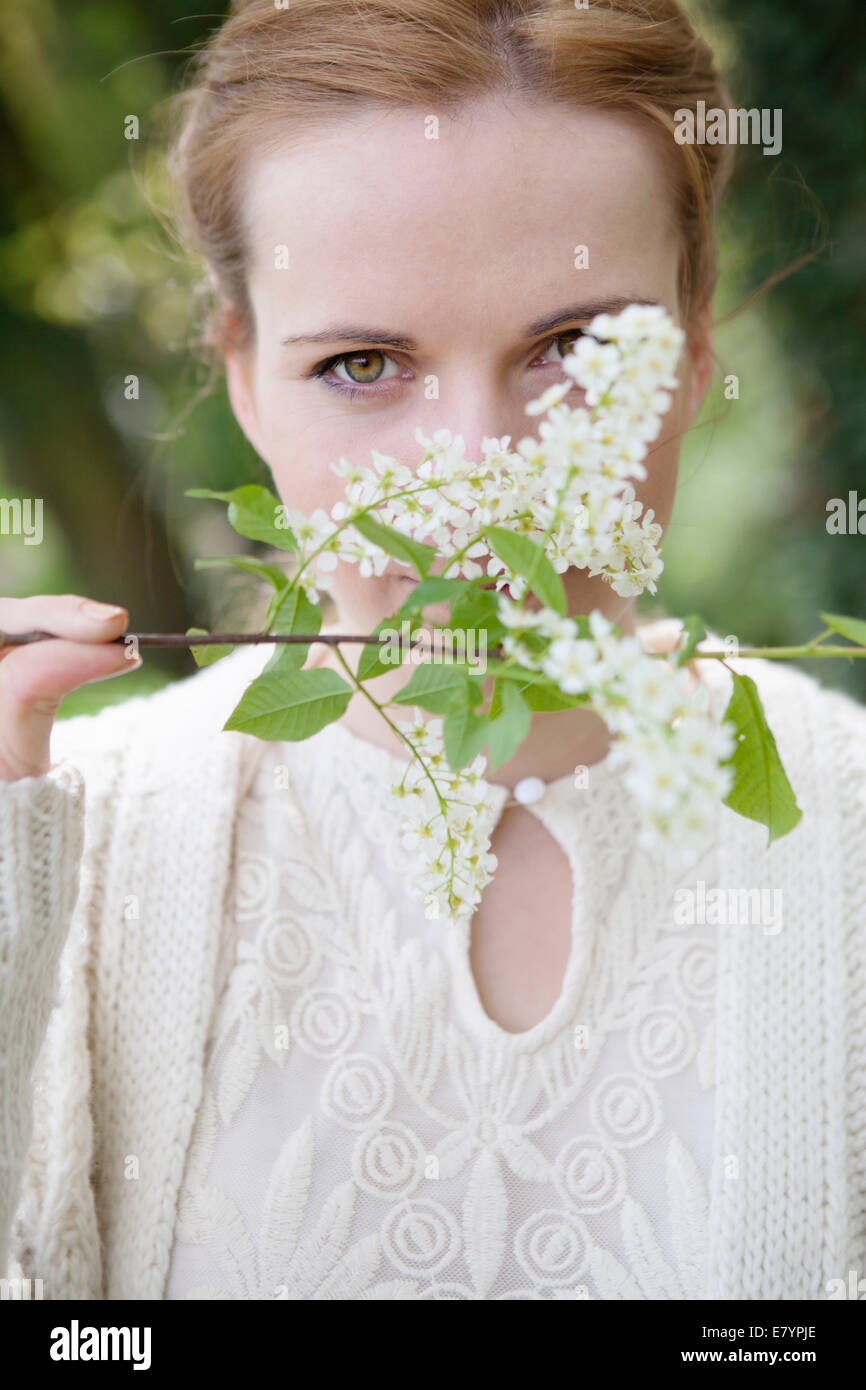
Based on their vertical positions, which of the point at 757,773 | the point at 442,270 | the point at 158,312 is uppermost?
the point at 158,312

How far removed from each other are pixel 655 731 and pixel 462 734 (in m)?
0.12

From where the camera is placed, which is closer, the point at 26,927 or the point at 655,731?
the point at 655,731

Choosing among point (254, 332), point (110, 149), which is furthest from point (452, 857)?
point (110, 149)

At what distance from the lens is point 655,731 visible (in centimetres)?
47

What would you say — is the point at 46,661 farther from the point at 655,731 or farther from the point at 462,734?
the point at 655,731

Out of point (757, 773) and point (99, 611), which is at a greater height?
point (99, 611)

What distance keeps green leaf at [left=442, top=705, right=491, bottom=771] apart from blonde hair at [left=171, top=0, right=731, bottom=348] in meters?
0.61

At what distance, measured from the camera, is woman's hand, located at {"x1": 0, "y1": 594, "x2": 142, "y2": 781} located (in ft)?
2.40

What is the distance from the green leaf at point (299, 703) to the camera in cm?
63

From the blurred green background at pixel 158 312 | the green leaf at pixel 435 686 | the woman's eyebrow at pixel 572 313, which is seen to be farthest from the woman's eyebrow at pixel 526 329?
the blurred green background at pixel 158 312

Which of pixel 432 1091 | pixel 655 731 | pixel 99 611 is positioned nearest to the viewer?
pixel 655 731

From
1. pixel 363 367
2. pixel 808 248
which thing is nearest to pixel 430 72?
pixel 363 367

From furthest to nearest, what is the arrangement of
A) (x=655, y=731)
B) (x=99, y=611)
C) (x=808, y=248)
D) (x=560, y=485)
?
(x=808, y=248), (x=99, y=611), (x=560, y=485), (x=655, y=731)
